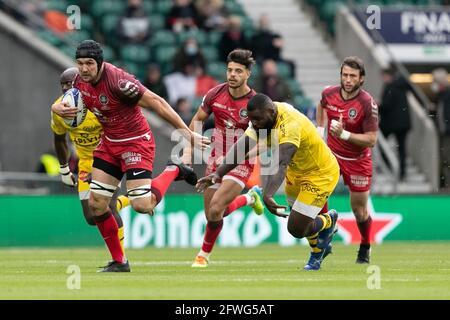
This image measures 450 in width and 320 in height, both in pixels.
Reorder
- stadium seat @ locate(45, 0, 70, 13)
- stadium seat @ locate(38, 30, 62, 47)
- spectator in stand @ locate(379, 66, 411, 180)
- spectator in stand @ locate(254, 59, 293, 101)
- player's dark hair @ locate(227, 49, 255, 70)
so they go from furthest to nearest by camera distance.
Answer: stadium seat @ locate(45, 0, 70, 13)
stadium seat @ locate(38, 30, 62, 47)
spectator in stand @ locate(379, 66, 411, 180)
spectator in stand @ locate(254, 59, 293, 101)
player's dark hair @ locate(227, 49, 255, 70)

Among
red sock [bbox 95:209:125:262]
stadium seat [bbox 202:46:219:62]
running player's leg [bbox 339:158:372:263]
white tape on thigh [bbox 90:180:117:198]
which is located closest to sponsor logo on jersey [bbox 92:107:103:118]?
white tape on thigh [bbox 90:180:117:198]

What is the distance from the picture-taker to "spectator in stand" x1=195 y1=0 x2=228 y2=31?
2723 cm

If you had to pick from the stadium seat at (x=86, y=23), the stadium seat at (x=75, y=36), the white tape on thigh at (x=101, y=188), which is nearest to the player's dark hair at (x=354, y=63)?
the white tape on thigh at (x=101, y=188)

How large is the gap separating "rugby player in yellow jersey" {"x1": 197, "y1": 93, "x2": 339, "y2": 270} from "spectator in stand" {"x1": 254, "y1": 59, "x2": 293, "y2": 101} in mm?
8906

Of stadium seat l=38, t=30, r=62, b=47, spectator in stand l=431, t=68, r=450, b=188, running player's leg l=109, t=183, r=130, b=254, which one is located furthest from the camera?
stadium seat l=38, t=30, r=62, b=47

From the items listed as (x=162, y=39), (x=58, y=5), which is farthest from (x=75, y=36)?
(x=162, y=39)

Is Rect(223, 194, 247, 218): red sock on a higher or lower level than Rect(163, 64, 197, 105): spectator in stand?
lower

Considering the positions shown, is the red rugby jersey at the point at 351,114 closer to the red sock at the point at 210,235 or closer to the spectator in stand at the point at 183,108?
the red sock at the point at 210,235

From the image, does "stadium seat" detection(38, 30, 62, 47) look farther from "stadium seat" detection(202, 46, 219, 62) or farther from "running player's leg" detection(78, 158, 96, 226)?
"running player's leg" detection(78, 158, 96, 226)

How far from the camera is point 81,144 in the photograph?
16.4m

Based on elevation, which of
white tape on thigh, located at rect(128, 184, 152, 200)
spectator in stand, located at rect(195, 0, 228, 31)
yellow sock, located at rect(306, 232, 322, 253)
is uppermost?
spectator in stand, located at rect(195, 0, 228, 31)

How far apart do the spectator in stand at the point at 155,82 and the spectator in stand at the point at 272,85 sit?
5.62 ft

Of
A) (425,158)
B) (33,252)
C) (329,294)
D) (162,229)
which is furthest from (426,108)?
(329,294)

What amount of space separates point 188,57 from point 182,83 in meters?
0.53
